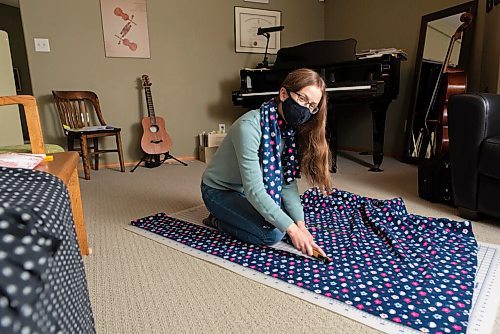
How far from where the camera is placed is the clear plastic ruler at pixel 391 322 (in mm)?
977

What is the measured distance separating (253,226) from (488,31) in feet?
8.29

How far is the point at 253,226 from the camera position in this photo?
1.47 metres

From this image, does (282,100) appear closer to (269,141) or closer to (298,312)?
(269,141)

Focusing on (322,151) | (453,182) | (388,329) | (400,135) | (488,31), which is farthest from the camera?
(400,135)

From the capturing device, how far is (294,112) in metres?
1.36

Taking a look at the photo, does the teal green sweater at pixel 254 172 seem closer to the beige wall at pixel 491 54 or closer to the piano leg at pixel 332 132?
the piano leg at pixel 332 132

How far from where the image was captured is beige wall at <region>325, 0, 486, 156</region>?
3.37 meters

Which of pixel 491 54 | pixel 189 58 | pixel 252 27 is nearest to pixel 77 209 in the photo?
pixel 189 58

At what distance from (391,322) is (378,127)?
2.24 meters

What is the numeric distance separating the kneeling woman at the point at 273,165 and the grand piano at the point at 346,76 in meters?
1.49

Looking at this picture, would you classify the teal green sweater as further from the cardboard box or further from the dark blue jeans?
the cardboard box

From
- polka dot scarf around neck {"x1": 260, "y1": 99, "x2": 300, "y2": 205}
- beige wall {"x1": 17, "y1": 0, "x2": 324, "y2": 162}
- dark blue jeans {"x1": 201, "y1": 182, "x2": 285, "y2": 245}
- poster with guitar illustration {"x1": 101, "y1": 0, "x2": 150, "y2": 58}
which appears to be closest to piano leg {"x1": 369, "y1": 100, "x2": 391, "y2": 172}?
beige wall {"x1": 17, "y1": 0, "x2": 324, "y2": 162}

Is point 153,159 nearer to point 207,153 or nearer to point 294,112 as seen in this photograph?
point 207,153

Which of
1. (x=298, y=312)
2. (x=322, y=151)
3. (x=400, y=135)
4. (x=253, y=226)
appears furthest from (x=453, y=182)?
(x=400, y=135)
